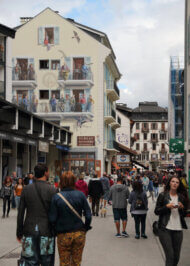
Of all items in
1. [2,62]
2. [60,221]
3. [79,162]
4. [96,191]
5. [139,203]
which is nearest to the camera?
[60,221]

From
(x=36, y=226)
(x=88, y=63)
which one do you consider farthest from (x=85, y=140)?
(x=36, y=226)

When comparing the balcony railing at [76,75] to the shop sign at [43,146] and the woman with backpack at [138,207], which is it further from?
the woman with backpack at [138,207]

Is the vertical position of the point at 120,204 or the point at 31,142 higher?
the point at 31,142

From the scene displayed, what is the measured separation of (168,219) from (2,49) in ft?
104

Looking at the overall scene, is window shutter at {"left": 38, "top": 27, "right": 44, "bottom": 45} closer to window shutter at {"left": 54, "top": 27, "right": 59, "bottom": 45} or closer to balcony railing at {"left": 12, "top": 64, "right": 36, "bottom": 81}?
window shutter at {"left": 54, "top": 27, "right": 59, "bottom": 45}

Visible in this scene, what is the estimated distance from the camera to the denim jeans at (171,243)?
22.5 ft

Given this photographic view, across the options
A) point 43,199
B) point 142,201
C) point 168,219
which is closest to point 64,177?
point 43,199

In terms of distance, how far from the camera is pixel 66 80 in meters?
44.3

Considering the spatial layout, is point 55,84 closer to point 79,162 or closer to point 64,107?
point 64,107

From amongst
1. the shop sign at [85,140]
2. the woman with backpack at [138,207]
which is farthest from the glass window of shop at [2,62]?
the woman with backpack at [138,207]

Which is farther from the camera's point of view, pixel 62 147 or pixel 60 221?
pixel 62 147

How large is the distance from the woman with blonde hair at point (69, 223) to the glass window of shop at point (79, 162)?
38488 mm

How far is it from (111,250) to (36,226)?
485 centimetres

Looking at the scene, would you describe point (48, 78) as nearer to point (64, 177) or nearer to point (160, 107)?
point (64, 177)
